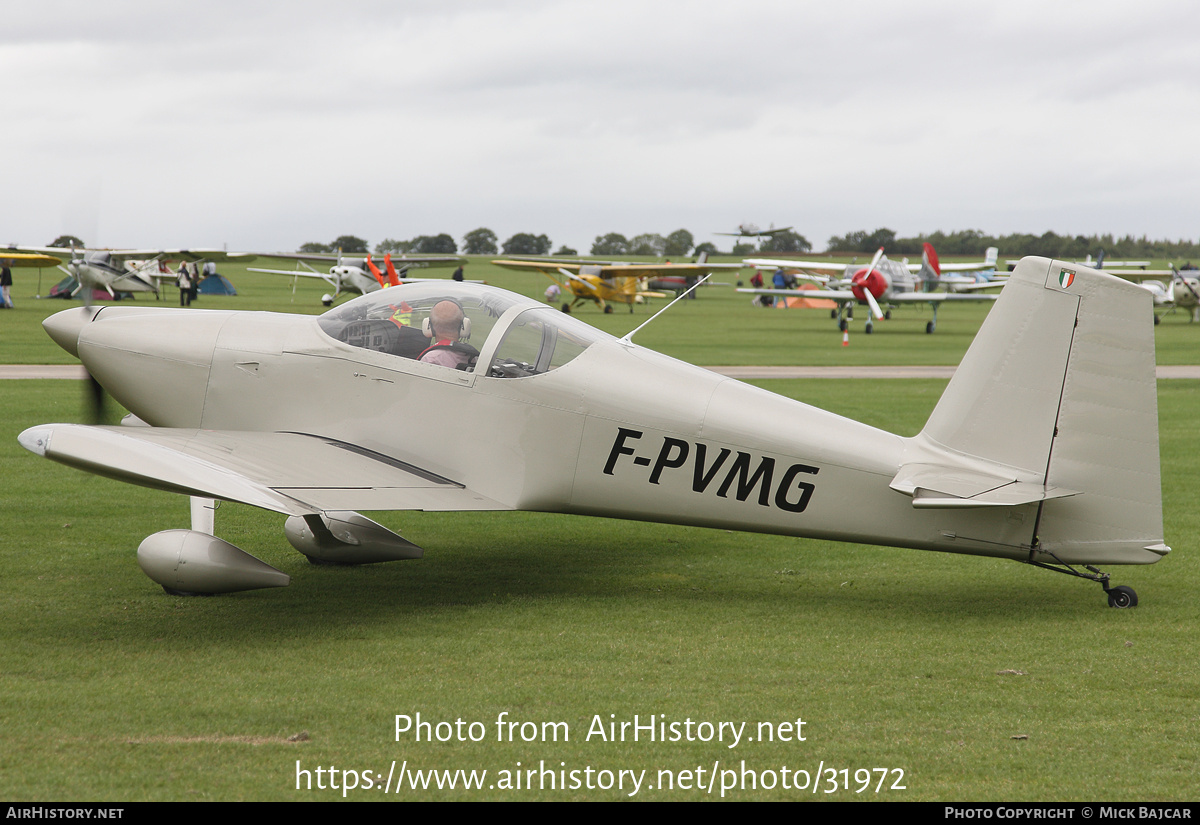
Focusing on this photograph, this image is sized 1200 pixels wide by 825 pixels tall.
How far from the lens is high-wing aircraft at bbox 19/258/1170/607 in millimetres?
5730

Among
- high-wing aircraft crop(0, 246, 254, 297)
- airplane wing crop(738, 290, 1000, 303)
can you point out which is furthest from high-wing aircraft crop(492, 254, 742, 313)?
high-wing aircraft crop(0, 246, 254, 297)

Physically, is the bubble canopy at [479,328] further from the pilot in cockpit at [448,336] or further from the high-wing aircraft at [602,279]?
the high-wing aircraft at [602,279]

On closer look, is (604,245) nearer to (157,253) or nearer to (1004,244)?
(1004,244)

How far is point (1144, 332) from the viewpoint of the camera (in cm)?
565

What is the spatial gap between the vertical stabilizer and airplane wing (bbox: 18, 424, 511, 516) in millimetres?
3036

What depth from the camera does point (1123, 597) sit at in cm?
634

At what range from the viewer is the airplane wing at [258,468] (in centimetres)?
514

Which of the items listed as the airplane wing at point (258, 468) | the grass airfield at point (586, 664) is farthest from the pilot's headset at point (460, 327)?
the grass airfield at point (586, 664)

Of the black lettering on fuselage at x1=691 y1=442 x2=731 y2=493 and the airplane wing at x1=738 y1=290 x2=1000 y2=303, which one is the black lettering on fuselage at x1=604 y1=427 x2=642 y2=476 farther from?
the airplane wing at x1=738 y1=290 x2=1000 y2=303

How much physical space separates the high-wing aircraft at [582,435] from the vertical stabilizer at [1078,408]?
11 mm

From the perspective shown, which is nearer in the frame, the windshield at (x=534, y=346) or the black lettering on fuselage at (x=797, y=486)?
the black lettering on fuselage at (x=797, y=486)

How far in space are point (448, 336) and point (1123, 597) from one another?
14.6 ft

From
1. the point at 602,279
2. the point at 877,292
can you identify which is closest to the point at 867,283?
the point at 877,292

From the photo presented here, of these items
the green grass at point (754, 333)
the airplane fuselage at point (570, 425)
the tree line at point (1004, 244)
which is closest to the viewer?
the airplane fuselage at point (570, 425)
